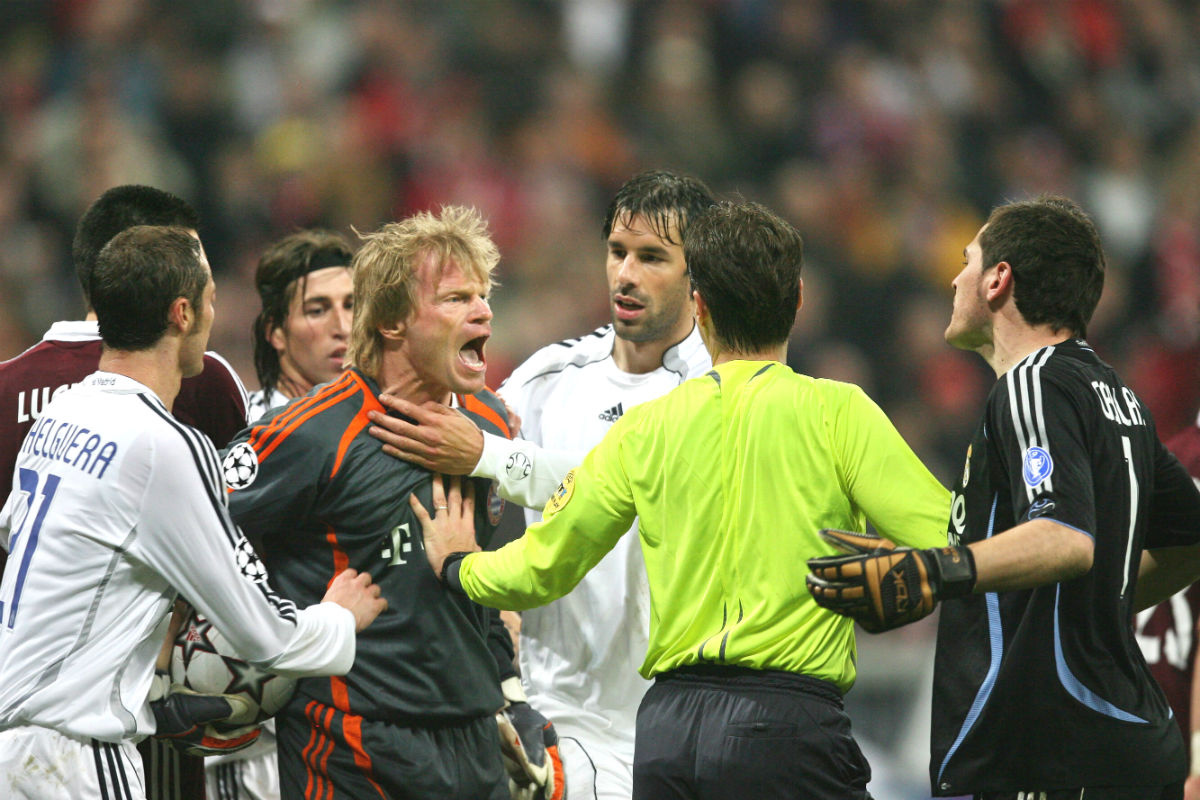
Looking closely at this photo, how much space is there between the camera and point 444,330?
3766mm

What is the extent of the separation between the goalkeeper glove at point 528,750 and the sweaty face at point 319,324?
159 cm

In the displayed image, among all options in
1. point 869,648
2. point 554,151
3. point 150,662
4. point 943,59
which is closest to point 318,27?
point 554,151

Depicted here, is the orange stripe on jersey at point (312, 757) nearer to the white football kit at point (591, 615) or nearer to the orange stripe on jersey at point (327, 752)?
the orange stripe on jersey at point (327, 752)

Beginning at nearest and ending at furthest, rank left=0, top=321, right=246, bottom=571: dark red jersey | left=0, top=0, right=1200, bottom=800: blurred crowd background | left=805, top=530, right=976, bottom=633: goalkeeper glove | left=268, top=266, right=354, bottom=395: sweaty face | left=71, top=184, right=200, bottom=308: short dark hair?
left=805, top=530, right=976, bottom=633: goalkeeper glove < left=0, top=321, right=246, bottom=571: dark red jersey < left=71, top=184, right=200, bottom=308: short dark hair < left=268, top=266, right=354, bottom=395: sweaty face < left=0, top=0, right=1200, bottom=800: blurred crowd background

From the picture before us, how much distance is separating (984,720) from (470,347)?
68.3 inches

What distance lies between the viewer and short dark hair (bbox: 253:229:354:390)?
5.25 metres

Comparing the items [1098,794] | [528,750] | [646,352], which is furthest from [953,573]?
[646,352]

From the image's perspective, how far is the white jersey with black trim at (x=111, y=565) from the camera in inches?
125

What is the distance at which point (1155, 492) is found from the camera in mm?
3459

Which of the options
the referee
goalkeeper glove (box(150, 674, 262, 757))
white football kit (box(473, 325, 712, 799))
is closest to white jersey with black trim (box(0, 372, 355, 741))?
goalkeeper glove (box(150, 674, 262, 757))

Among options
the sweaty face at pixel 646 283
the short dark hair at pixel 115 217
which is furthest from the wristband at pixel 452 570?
the short dark hair at pixel 115 217

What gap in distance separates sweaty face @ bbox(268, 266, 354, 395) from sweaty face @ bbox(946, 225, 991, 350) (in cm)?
250

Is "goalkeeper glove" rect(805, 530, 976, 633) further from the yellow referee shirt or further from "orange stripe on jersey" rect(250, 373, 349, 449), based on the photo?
"orange stripe on jersey" rect(250, 373, 349, 449)

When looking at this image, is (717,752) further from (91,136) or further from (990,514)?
(91,136)
